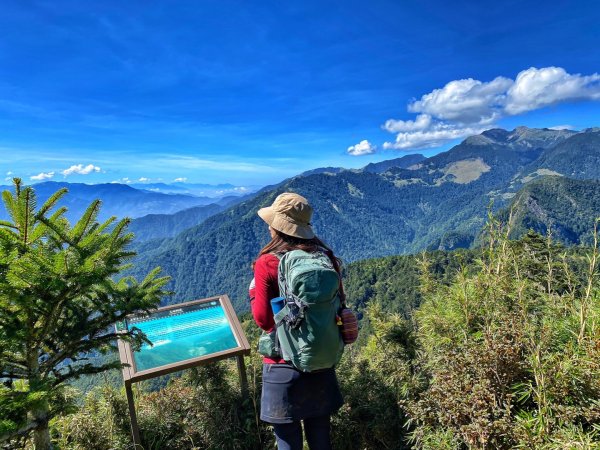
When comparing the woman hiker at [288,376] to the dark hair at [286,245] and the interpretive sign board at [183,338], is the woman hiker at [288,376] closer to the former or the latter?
the dark hair at [286,245]

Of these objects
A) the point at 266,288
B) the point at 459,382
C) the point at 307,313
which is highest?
the point at 266,288

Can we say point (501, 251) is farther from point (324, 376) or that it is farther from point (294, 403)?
point (294, 403)

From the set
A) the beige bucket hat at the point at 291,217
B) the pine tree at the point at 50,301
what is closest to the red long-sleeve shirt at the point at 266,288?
Result: the beige bucket hat at the point at 291,217

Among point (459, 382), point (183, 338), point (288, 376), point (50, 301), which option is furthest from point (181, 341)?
point (459, 382)

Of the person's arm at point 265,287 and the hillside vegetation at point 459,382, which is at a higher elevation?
the person's arm at point 265,287

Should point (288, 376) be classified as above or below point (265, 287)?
below

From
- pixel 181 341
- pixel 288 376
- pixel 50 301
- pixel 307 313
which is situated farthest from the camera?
pixel 181 341

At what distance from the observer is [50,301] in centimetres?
281

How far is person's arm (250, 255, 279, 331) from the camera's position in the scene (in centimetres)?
272

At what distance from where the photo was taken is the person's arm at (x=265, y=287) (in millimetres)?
2719

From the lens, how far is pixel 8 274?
7.91 feet

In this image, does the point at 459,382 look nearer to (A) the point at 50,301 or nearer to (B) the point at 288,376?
(B) the point at 288,376

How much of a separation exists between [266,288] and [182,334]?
1889mm

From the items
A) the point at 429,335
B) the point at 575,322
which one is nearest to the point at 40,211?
the point at 429,335
